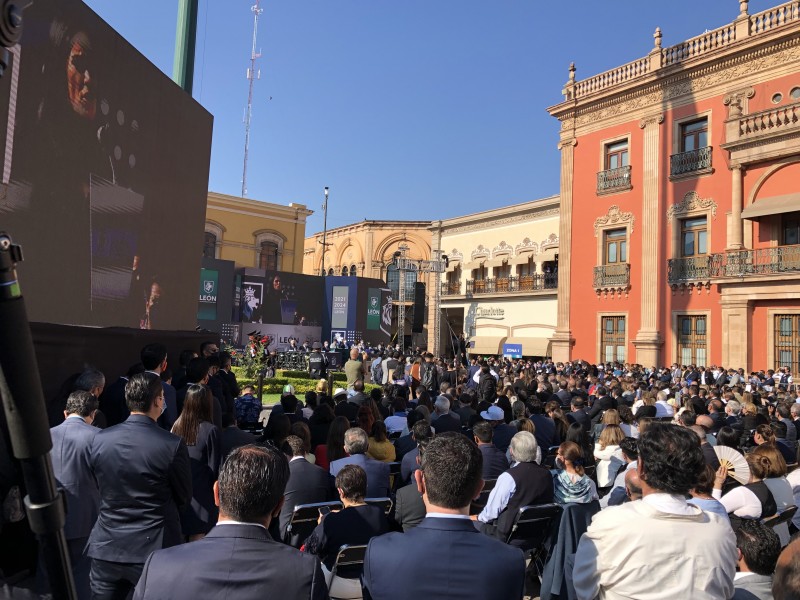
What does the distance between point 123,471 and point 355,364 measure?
30.2 feet

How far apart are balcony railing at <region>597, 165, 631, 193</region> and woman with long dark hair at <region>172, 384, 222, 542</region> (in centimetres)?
2044

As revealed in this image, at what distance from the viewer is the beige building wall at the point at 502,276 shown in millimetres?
26719

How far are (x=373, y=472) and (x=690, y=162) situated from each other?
62.4 ft

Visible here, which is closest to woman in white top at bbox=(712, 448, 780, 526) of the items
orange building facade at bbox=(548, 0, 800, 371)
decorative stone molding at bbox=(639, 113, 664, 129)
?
orange building facade at bbox=(548, 0, 800, 371)

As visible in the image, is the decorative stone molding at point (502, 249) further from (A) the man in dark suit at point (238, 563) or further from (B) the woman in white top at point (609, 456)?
(A) the man in dark suit at point (238, 563)

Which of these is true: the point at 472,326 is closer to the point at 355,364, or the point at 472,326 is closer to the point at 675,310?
the point at 675,310

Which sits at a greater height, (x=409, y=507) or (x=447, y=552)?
(x=447, y=552)

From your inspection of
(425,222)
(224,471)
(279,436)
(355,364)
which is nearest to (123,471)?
(224,471)

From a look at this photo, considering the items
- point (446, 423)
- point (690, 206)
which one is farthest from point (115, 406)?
point (690, 206)

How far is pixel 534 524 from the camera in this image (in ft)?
13.3

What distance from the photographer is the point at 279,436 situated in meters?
5.02

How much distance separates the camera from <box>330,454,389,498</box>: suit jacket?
441 centimetres

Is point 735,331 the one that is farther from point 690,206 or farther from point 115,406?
point 115,406

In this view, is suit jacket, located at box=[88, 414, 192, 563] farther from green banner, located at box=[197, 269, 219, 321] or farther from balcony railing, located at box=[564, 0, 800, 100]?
green banner, located at box=[197, 269, 219, 321]
